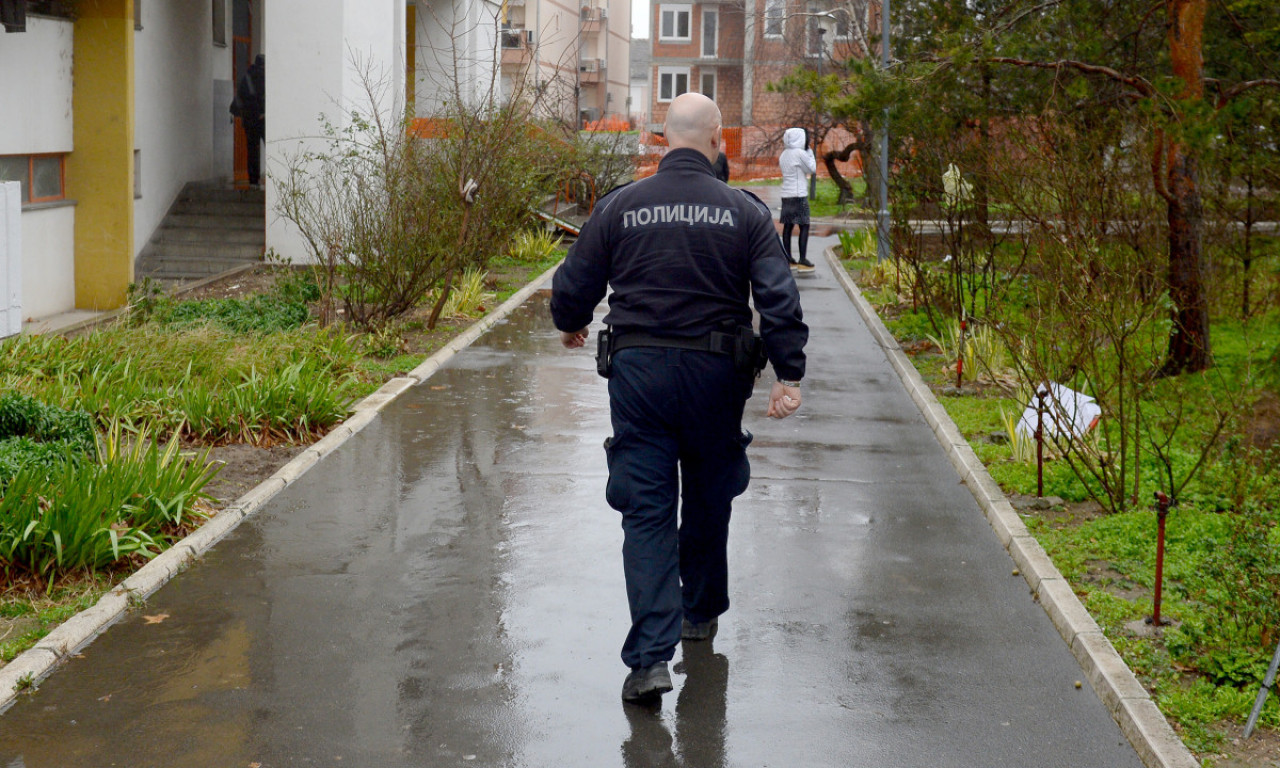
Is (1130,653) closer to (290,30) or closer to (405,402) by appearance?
(405,402)

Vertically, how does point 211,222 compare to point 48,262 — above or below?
above

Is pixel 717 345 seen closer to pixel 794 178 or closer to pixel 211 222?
pixel 794 178

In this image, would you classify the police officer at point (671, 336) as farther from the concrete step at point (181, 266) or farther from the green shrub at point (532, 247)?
the green shrub at point (532, 247)

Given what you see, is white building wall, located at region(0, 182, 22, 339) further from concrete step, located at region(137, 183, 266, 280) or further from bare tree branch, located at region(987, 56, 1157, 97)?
bare tree branch, located at region(987, 56, 1157, 97)

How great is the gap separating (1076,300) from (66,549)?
5.31 m

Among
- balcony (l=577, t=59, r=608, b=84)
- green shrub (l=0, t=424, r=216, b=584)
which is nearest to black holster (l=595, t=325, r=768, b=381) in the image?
green shrub (l=0, t=424, r=216, b=584)

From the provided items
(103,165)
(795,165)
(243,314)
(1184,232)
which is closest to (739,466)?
(1184,232)

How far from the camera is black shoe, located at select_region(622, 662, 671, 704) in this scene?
4.99 meters

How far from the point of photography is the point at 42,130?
15312mm

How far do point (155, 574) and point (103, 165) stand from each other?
436 inches

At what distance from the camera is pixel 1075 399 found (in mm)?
7957

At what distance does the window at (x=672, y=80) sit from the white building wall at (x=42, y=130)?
182ft

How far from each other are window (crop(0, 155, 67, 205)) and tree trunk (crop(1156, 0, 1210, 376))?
11.7m

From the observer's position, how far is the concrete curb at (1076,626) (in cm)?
475
